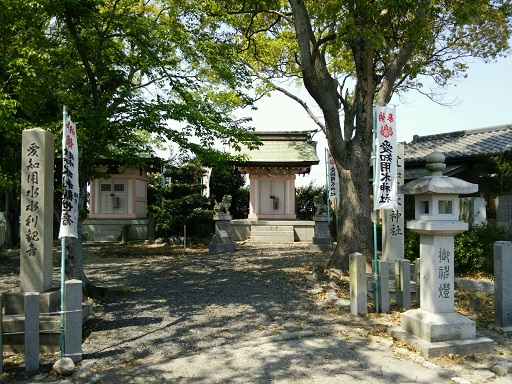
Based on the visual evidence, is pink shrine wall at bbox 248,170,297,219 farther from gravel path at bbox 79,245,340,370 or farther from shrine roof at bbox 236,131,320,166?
gravel path at bbox 79,245,340,370

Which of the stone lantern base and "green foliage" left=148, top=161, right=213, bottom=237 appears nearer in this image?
the stone lantern base

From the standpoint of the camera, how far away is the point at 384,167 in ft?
25.0

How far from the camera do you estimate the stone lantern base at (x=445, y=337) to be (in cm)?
551

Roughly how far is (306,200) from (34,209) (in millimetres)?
22232

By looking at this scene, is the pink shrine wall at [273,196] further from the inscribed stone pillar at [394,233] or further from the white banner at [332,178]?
the inscribed stone pillar at [394,233]

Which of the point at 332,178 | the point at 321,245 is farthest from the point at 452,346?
the point at 332,178

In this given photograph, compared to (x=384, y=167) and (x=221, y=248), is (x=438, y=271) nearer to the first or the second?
(x=384, y=167)

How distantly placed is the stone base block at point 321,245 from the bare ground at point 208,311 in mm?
3342

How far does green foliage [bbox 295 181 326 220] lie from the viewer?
2709 cm

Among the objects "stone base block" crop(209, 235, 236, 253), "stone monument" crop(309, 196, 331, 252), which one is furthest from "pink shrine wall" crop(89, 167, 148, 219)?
"stone monument" crop(309, 196, 331, 252)

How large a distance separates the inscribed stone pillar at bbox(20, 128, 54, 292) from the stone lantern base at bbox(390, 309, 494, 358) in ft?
17.8

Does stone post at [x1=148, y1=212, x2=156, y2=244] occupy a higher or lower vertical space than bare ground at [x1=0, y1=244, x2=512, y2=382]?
higher

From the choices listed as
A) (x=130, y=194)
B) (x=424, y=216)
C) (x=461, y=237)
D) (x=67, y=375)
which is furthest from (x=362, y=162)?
(x=130, y=194)

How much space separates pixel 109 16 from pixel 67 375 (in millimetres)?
6507
